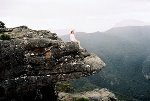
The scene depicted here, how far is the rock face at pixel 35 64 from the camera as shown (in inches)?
1455

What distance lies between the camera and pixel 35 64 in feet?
124

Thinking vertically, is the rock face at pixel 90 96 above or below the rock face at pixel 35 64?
below

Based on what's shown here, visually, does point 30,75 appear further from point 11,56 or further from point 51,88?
A: point 51,88

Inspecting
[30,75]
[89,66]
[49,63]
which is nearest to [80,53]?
[89,66]

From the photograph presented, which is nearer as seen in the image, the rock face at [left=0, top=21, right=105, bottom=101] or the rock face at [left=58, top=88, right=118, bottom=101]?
the rock face at [left=0, top=21, right=105, bottom=101]

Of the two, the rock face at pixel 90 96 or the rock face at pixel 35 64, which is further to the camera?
the rock face at pixel 90 96

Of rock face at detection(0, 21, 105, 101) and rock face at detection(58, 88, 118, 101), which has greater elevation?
rock face at detection(0, 21, 105, 101)

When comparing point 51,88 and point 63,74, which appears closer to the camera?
point 63,74

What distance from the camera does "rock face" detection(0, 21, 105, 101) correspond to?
36969 millimetres

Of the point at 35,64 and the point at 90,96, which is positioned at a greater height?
the point at 35,64

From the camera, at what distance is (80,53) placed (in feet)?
134

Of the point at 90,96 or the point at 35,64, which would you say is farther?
the point at 90,96

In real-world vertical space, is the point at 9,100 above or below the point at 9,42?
below

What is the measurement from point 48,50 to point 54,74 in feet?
11.0
